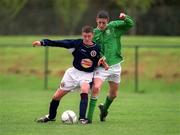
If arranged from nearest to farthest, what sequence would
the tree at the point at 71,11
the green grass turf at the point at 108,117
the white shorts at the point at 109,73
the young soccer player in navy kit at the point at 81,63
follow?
the green grass turf at the point at 108,117 → the young soccer player in navy kit at the point at 81,63 → the white shorts at the point at 109,73 → the tree at the point at 71,11

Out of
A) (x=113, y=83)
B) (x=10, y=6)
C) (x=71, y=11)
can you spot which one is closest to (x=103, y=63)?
(x=113, y=83)

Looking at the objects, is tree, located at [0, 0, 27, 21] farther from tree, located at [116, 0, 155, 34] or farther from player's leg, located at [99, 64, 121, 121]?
player's leg, located at [99, 64, 121, 121]

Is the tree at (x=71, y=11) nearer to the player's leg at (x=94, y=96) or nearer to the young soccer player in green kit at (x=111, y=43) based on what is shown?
the young soccer player in green kit at (x=111, y=43)

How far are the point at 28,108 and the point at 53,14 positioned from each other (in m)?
33.2

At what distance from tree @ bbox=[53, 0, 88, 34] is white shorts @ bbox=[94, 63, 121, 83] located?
33.0 metres

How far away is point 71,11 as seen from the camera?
47969 millimetres

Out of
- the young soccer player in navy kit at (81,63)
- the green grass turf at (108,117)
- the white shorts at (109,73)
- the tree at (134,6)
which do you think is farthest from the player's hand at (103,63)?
the tree at (134,6)

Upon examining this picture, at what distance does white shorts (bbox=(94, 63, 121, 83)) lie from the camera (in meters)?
14.3

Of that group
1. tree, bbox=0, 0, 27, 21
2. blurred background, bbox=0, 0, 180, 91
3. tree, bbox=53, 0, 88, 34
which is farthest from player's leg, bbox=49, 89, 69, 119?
tree, bbox=53, 0, 88, 34

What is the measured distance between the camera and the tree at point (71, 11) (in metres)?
47.8

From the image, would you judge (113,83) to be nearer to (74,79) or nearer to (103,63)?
(103,63)

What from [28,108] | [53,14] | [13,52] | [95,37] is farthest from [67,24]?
[95,37]

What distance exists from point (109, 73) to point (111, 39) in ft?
2.11

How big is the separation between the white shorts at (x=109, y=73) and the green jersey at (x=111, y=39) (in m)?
0.10
